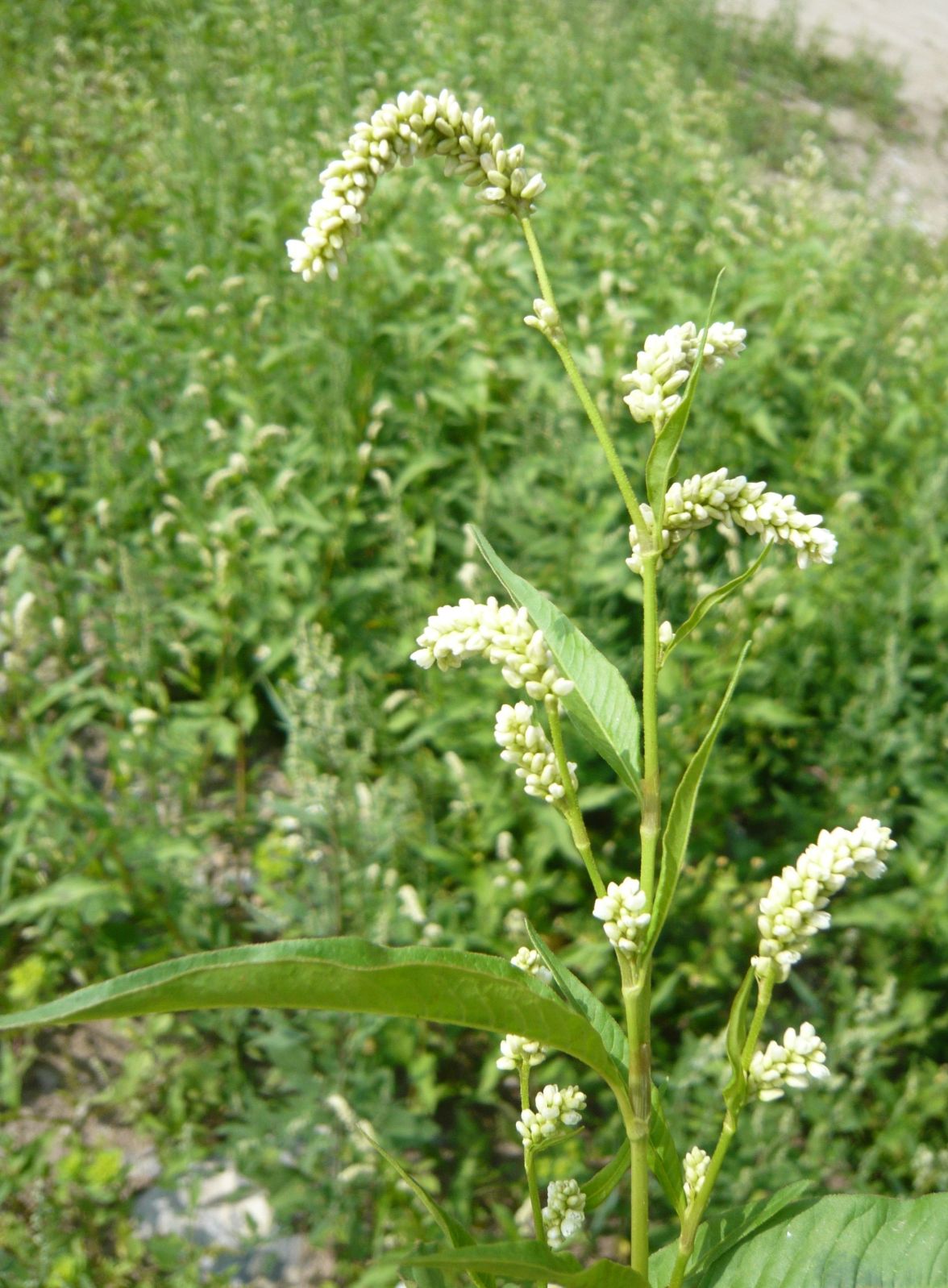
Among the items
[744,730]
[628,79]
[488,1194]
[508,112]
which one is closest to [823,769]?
[744,730]

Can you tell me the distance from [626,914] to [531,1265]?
24cm

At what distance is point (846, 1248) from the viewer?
792mm

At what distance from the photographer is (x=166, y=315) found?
5148mm

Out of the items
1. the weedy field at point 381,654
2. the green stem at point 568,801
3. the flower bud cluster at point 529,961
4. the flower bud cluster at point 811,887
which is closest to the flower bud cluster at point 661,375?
the green stem at point 568,801

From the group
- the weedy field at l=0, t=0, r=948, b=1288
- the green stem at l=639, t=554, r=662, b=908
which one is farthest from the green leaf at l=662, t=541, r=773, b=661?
the weedy field at l=0, t=0, r=948, b=1288

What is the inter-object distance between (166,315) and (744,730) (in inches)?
130

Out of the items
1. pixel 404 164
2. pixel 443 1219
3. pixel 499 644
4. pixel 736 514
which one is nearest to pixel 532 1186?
pixel 443 1219

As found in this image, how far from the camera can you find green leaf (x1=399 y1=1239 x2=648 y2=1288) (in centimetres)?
63

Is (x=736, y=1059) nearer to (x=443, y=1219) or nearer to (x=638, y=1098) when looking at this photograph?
(x=638, y=1098)

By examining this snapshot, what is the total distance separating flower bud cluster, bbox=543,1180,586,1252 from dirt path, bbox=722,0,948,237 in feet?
31.1

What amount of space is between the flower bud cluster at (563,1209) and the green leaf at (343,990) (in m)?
0.23

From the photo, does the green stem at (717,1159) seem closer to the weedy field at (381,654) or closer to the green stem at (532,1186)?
the green stem at (532,1186)

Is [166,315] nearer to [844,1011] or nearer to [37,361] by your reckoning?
[37,361]

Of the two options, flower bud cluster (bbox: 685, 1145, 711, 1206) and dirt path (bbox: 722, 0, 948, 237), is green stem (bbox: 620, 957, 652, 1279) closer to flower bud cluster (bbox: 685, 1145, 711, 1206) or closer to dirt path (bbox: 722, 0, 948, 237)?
flower bud cluster (bbox: 685, 1145, 711, 1206)
